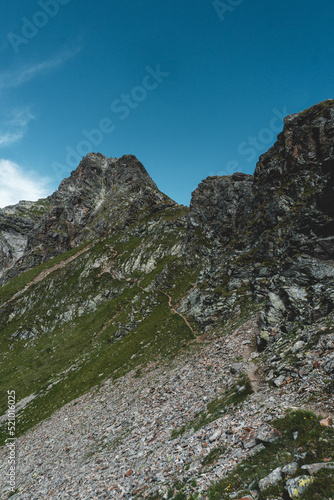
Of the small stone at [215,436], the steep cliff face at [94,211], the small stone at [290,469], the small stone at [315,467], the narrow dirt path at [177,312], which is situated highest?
the steep cliff face at [94,211]

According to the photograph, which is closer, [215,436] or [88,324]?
[215,436]

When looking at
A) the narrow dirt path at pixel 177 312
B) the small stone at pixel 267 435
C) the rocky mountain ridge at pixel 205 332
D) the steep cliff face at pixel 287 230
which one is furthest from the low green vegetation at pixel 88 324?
the small stone at pixel 267 435

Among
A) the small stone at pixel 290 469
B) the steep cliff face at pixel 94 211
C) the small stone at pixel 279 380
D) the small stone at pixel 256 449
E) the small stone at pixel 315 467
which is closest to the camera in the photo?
the small stone at pixel 315 467

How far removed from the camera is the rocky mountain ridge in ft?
42.4

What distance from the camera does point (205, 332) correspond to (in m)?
34.4

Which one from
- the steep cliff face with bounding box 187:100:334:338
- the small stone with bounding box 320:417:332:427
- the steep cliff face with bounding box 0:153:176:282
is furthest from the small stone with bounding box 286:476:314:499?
the steep cliff face with bounding box 0:153:176:282

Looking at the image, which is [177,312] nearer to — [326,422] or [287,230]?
[287,230]

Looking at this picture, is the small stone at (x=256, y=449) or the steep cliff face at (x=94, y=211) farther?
the steep cliff face at (x=94, y=211)

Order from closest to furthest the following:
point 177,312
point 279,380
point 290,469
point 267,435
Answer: point 290,469 < point 267,435 < point 279,380 < point 177,312

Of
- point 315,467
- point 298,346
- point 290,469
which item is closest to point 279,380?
point 298,346

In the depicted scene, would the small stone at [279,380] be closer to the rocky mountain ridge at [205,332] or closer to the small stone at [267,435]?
the rocky mountain ridge at [205,332]

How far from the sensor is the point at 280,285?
25.2 m

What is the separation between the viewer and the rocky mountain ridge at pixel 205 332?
12.9m

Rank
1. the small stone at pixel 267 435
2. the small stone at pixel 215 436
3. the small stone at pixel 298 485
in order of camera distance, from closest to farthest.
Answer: the small stone at pixel 298 485 → the small stone at pixel 267 435 → the small stone at pixel 215 436
